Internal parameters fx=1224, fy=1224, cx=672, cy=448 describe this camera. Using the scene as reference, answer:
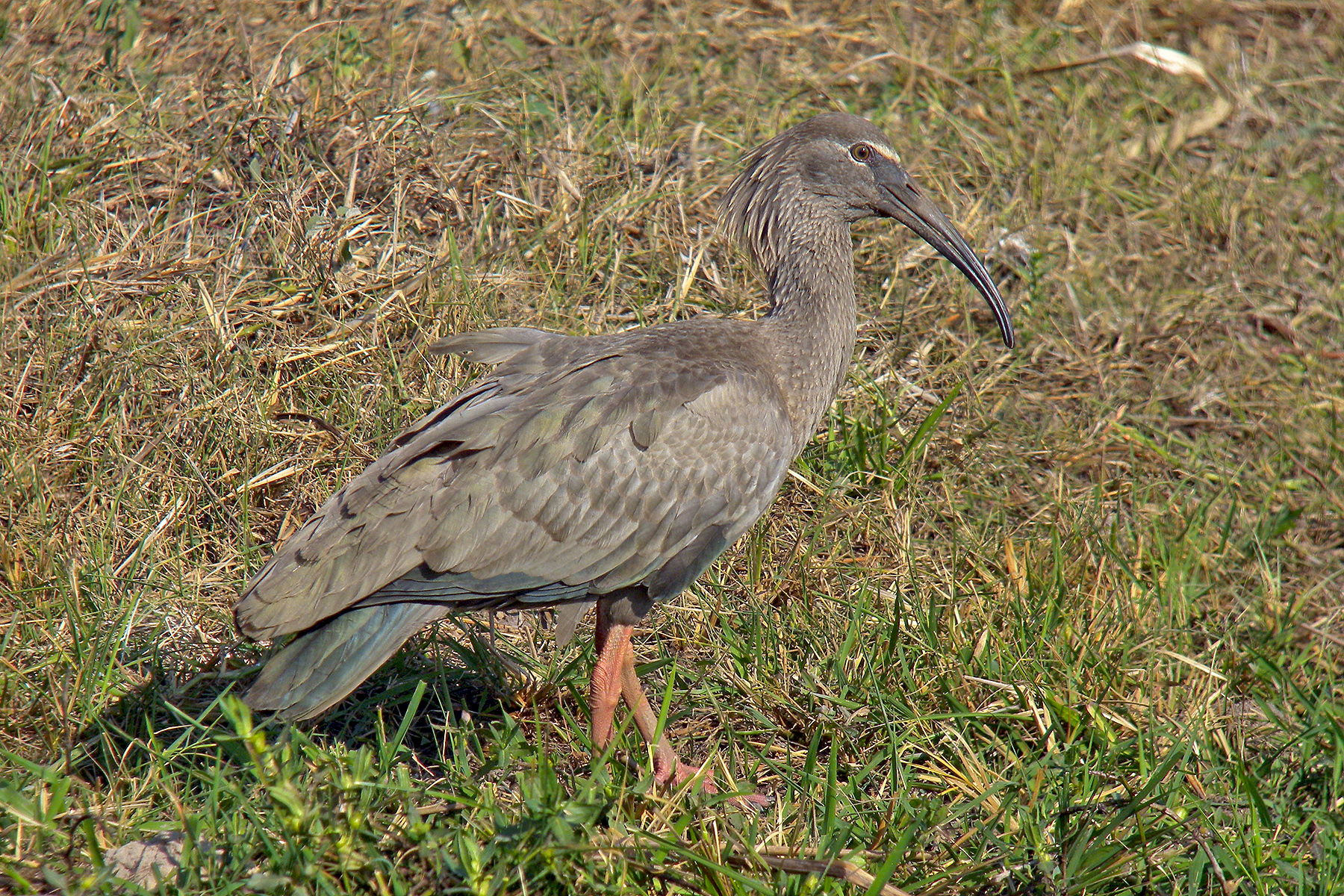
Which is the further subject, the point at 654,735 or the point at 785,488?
the point at 785,488

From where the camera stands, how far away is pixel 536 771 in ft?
11.4

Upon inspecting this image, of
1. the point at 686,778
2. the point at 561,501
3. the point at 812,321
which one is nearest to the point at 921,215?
the point at 812,321

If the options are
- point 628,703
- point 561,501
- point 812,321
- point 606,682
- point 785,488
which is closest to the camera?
Answer: point 561,501

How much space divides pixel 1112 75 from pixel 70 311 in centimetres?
559

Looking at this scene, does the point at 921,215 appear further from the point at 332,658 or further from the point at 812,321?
the point at 332,658

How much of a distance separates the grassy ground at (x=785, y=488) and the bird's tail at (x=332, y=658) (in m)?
0.15

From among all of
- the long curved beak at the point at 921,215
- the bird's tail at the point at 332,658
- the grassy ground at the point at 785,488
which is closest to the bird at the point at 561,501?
the bird's tail at the point at 332,658

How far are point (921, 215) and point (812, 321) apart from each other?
2.02 ft

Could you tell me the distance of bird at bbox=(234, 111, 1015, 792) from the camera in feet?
11.3

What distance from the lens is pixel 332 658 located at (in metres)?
3.42

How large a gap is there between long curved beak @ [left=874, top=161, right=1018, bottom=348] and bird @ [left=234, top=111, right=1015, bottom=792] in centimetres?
58

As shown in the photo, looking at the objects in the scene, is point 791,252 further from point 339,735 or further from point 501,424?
point 339,735

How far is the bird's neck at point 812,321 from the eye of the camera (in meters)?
4.07

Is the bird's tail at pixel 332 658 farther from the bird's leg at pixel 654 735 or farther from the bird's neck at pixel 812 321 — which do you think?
the bird's neck at pixel 812 321
